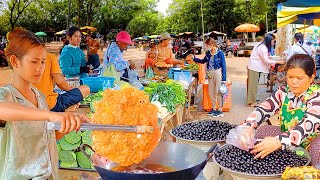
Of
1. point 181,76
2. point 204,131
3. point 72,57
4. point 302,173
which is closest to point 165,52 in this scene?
point 181,76

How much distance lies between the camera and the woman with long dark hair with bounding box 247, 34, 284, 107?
8172 mm

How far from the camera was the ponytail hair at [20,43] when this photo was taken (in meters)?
1.77

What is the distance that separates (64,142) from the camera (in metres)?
4.32

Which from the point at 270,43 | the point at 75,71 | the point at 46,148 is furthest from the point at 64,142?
the point at 270,43

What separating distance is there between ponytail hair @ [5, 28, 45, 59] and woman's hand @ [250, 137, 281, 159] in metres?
1.47

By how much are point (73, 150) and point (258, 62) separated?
17.7 feet

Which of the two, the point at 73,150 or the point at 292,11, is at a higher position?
the point at 292,11

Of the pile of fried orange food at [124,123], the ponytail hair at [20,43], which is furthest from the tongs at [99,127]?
the ponytail hair at [20,43]

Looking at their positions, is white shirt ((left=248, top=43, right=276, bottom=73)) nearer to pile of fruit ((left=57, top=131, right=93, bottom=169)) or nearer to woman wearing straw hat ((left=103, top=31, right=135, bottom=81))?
woman wearing straw hat ((left=103, top=31, right=135, bottom=81))

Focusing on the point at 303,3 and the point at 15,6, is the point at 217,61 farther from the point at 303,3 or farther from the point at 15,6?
the point at 15,6

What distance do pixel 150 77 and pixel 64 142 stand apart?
3.21 meters

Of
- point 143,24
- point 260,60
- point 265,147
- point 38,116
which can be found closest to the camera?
point 38,116

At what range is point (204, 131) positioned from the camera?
3.01 meters

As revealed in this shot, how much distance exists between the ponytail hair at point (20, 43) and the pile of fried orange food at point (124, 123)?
456 millimetres
